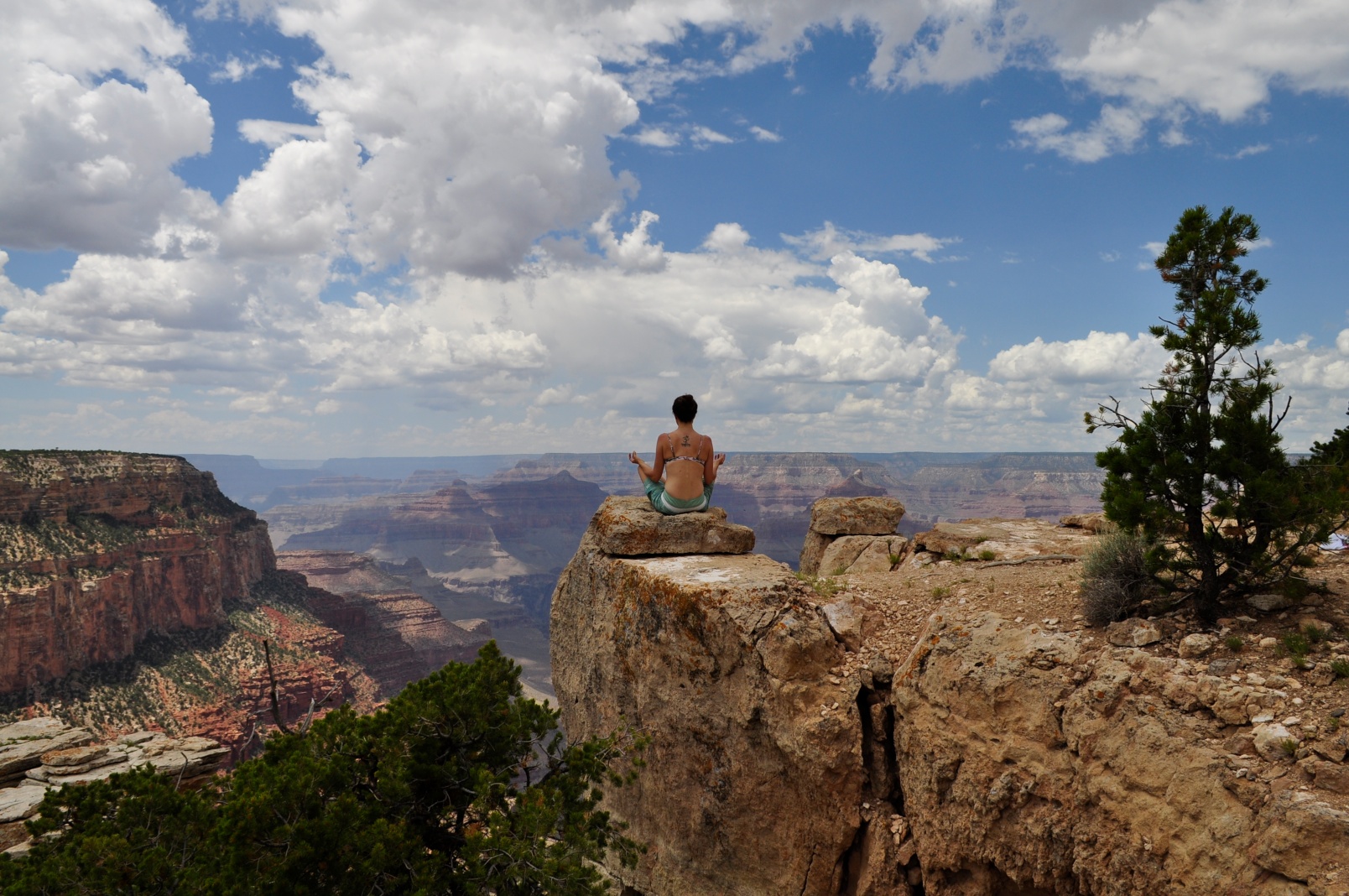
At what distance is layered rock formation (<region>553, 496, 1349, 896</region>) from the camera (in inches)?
274

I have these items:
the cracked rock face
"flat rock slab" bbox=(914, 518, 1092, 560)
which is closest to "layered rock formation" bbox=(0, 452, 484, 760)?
the cracked rock face

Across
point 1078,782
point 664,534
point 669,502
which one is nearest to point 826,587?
point 664,534

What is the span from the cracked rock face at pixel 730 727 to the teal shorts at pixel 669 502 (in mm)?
1434

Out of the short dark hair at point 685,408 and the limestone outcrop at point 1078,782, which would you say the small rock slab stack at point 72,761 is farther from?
the limestone outcrop at point 1078,782

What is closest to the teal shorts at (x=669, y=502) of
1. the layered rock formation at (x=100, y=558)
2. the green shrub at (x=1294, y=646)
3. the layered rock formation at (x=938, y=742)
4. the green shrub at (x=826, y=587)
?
the layered rock formation at (x=938, y=742)

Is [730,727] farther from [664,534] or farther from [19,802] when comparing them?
[19,802]

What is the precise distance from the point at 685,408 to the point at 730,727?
6117mm

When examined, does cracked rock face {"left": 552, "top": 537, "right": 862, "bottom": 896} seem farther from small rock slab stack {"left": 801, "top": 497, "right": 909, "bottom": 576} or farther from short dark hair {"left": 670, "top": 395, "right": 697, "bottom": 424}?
small rock slab stack {"left": 801, "top": 497, "right": 909, "bottom": 576}

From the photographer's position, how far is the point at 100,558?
8312 centimetres

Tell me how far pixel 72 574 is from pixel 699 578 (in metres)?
94.1

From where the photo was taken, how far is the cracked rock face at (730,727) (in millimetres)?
9984

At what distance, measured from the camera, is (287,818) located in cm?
782

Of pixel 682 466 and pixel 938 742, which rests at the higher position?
pixel 682 466

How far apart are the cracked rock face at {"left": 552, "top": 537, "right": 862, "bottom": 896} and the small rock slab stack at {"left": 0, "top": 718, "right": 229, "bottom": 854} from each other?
9.64 m
